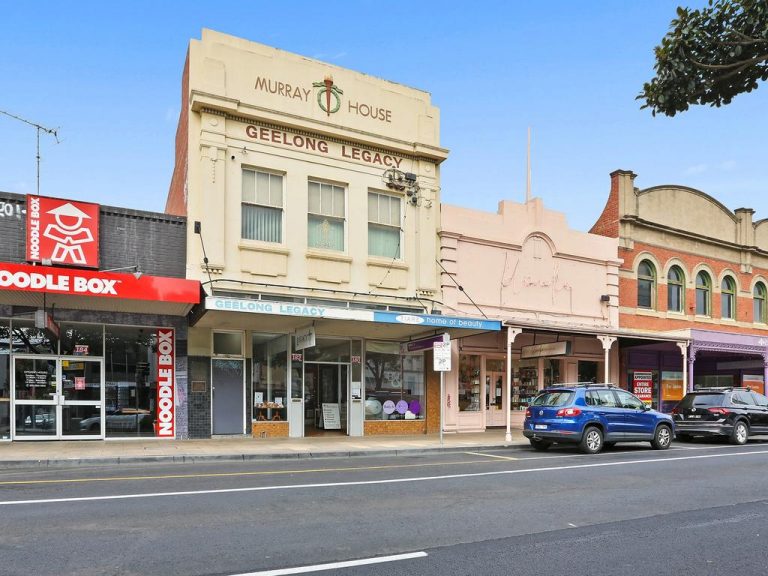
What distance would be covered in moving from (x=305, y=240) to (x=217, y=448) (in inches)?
236

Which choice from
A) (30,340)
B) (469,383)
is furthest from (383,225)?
(30,340)

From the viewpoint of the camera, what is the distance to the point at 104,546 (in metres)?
6.23

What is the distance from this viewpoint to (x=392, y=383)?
764 inches

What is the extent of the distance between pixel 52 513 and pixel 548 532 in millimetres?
5599

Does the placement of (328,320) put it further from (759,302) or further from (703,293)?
(759,302)

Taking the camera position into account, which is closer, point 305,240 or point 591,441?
point 591,441

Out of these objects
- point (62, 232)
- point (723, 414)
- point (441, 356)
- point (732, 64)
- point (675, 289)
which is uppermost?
point (732, 64)

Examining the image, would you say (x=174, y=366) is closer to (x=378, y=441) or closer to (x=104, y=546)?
(x=378, y=441)

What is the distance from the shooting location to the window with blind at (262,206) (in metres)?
17.3

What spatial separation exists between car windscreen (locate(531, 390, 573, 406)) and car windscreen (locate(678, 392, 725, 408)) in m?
5.90

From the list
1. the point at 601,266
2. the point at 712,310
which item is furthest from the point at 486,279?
the point at 712,310

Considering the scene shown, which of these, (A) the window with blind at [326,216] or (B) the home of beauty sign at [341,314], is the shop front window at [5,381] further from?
(A) the window with blind at [326,216]

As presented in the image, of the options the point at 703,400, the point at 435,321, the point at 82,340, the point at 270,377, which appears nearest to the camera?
the point at 82,340

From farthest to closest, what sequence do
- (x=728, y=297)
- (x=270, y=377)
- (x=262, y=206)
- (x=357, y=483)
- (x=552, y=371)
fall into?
(x=728, y=297)
(x=552, y=371)
(x=270, y=377)
(x=262, y=206)
(x=357, y=483)
